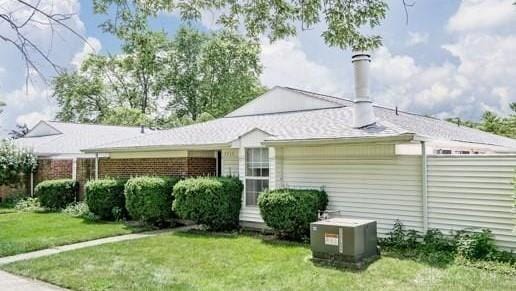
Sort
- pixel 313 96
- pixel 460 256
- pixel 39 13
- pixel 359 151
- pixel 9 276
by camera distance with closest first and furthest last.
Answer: pixel 39 13
pixel 9 276
pixel 460 256
pixel 359 151
pixel 313 96

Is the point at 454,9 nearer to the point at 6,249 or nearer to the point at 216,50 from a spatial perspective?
the point at 6,249

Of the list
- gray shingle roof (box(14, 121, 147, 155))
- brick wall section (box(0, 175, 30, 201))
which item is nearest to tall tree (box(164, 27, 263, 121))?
gray shingle roof (box(14, 121, 147, 155))

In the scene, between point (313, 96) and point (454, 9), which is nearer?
point (454, 9)

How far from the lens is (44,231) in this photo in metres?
12.2

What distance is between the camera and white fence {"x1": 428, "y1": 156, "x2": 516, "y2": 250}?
845cm

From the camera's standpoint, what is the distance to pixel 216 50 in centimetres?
3581

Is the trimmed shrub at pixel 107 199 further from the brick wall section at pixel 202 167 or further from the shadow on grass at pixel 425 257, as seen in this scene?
the shadow on grass at pixel 425 257

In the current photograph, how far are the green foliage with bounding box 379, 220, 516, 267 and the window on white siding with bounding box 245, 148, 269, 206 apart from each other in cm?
385

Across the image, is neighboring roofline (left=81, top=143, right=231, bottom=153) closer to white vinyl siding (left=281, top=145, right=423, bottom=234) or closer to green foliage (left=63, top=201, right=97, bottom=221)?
green foliage (left=63, top=201, right=97, bottom=221)

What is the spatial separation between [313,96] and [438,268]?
9526mm

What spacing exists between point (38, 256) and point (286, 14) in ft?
24.1

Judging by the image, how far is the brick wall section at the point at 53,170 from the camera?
19328 mm

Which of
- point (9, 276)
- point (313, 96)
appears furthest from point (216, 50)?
point (9, 276)

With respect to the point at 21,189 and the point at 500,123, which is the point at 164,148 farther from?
the point at 500,123
